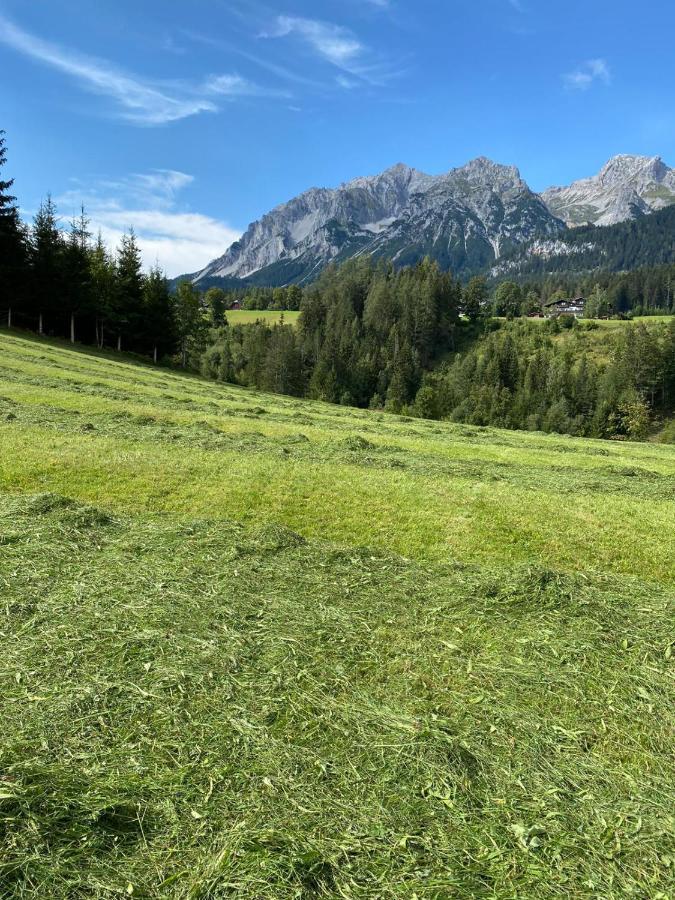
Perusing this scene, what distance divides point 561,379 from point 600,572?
11504 centimetres

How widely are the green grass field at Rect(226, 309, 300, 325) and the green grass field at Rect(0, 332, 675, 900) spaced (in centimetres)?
15865

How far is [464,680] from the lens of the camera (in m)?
5.87

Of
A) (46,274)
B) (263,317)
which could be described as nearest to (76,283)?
(46,274)

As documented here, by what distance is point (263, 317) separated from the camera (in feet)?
566

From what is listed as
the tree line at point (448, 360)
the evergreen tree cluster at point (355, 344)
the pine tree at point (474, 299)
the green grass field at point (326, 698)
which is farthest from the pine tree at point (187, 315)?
the pine tree at point (474, 299)

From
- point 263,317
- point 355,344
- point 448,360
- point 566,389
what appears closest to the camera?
point 566,389

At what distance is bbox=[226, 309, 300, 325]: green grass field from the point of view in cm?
16700

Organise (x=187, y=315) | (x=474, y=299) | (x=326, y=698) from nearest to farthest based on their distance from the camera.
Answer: (x=326, y=698), (x=187, y=315), (x=474, y=299)

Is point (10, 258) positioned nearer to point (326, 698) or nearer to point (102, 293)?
point (102, 293)

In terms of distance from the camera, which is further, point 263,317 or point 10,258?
point 263,317

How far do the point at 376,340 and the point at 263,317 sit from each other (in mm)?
55208

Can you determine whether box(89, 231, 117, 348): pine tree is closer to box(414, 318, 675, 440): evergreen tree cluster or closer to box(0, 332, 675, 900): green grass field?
box(0, 332, 675, 900): green grass field

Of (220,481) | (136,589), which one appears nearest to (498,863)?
(136,589)

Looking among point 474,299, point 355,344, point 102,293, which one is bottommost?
point 102,293
